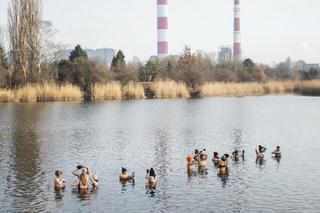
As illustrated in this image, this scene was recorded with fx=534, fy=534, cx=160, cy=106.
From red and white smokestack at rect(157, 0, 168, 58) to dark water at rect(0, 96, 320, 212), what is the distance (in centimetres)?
5344

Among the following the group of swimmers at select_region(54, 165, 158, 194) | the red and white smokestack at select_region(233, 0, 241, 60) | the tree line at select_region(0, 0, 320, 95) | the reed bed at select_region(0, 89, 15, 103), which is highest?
the red and white smokestack at select_region(233, 0, 241, 60)

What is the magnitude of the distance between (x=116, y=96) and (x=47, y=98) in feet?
21.1

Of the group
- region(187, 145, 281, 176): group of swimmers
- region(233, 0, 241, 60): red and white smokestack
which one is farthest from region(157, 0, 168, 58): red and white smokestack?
region(187, 145, 281, 176): group of swimmers

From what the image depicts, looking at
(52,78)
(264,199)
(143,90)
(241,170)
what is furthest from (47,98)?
(264,199)

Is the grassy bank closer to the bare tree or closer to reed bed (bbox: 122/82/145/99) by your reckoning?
reed bed (bbox: 122/82/145/99)

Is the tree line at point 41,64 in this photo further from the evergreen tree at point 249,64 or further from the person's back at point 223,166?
the person's back at point 223,166

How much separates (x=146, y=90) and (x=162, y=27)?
1536 inches

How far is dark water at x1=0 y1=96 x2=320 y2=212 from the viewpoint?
44.4ft

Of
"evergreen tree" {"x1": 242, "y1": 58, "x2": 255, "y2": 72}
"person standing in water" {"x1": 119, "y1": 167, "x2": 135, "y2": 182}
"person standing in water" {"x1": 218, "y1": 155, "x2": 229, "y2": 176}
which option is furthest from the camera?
"evergreen tree" {"x1": 242, "y1": 58, "x2": 255, "y2": 72}

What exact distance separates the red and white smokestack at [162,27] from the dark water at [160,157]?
2104 inches

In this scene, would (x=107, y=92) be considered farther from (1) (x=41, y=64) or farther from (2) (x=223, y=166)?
(2) (x=223, y=166)

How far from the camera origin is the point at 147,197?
14.0m

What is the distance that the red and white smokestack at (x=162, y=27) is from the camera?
90438 mm

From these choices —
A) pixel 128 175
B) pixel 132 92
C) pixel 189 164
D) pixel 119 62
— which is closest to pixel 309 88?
pixel 132 92
